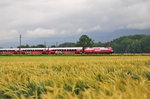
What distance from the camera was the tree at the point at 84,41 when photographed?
118875mm

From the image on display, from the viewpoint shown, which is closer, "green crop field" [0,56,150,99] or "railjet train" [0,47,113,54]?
"green crop field" [0,56,150,99]

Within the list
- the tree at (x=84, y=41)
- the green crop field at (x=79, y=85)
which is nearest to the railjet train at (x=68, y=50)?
the tree at (x=84, y=41)

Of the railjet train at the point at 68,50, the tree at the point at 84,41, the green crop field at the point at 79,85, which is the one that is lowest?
the railjet train at the point at 68,50

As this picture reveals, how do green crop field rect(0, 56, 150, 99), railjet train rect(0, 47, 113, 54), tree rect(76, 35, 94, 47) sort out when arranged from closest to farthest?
green crop field rect(0, 56, 150, 99) < railjet train rect(0, 47, 113, 54) < tree rect(76, 35, 94, 47)

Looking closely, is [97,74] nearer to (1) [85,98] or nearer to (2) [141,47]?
(1) [85,98]

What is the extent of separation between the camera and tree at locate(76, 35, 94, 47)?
119m

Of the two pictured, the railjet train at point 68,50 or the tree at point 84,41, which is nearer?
the railjet train at point 68,50

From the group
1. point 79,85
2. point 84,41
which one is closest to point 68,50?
point 84,41

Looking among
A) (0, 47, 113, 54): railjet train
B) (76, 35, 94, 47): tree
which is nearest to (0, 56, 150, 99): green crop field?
(0, 47, 113, 54): railjet train

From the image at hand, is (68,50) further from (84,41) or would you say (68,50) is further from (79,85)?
(79,85)

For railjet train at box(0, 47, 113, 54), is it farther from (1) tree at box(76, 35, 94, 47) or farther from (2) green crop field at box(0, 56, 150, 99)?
(2) green crop field at box(0, 56, 150, 99)

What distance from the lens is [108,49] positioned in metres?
78.2

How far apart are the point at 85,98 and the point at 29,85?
2.17m

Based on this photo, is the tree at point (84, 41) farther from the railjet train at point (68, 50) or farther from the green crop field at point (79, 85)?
the green crop field at point (79, 85)
